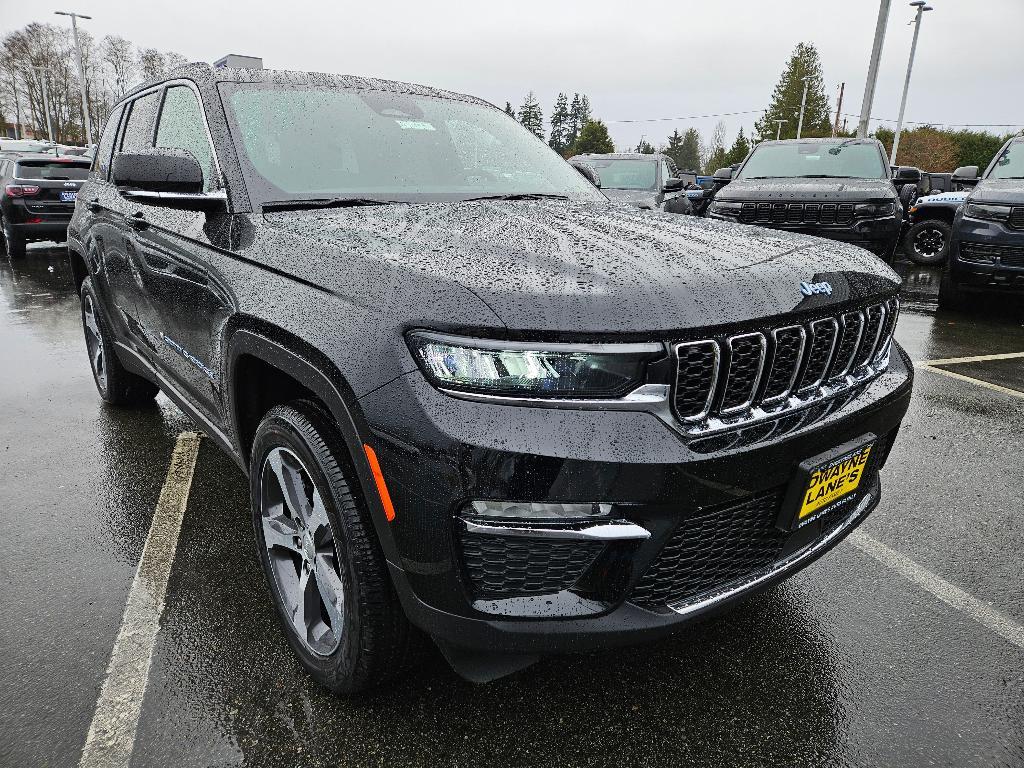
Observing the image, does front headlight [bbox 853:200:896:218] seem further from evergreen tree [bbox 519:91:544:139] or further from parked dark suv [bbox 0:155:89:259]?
evergreen tree [bbox 519:91:544:139]

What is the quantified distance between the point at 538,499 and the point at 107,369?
144 inches

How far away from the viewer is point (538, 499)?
1476 mm

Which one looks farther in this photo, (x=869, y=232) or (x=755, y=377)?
(x=869, y=232)

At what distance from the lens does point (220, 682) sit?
6.73 feet

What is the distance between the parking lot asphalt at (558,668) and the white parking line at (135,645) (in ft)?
0.10

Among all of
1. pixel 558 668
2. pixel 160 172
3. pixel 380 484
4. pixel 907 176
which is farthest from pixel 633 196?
pixel 380 484

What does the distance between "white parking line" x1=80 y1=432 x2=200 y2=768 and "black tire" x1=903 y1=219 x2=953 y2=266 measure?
11.0m

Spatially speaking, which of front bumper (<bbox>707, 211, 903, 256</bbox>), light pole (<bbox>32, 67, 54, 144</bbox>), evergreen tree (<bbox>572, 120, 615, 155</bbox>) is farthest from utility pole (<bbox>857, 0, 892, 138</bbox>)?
light pole (<bbox>32, 67, 54, 144</bbox>)

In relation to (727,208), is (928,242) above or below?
below

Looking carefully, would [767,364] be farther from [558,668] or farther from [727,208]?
[727,208]

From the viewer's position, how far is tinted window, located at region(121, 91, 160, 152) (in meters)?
3.28

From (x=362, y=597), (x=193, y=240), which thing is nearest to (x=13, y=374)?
(x=193, y=240)

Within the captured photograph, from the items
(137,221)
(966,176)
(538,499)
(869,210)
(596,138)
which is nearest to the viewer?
(538,499)

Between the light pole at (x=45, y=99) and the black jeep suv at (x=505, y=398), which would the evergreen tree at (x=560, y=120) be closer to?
the light pole at (x=45, y=99)
